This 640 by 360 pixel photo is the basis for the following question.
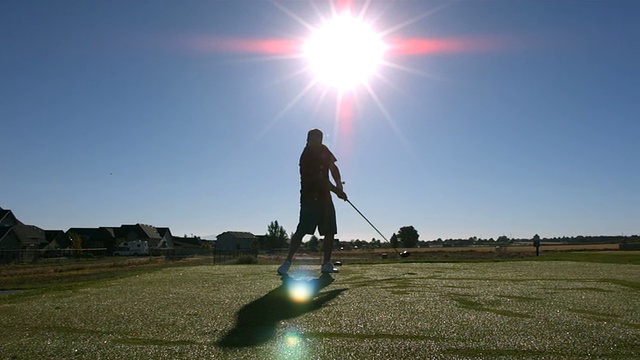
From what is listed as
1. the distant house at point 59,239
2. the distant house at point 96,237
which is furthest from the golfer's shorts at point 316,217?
the distant house at point 96,237

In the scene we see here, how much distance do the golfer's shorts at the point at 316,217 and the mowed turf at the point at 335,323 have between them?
2122mm

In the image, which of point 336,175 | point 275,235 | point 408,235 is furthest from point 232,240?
point 336,175

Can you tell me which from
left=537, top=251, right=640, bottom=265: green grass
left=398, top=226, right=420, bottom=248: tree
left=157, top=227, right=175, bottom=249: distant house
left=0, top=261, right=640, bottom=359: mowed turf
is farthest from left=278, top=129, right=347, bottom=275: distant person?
left=398, top=226, right=420, bottom=248: tree

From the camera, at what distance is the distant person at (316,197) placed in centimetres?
744

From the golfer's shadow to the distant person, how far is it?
218 centimetres

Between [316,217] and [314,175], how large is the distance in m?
0.68

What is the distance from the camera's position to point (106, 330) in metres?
3.28

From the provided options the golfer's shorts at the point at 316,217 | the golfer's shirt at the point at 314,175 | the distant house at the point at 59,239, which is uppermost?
the distant house at the point at 59,239

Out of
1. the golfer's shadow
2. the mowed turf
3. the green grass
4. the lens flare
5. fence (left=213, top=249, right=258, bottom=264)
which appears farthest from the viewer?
fence (left=213, top=249, right=258, bottom=264)

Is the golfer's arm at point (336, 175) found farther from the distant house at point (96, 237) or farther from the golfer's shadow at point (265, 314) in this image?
the distant house at point (96, 237)

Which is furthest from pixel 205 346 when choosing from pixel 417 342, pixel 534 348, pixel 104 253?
pixel 104 253

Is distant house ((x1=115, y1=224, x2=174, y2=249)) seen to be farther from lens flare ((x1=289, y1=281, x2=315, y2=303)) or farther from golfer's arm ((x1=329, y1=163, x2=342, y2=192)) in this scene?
lens flare ((x1=289, y1=281, x2=315, y2=303))

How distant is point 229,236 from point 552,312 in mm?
165942

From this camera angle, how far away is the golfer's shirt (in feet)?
24.6
